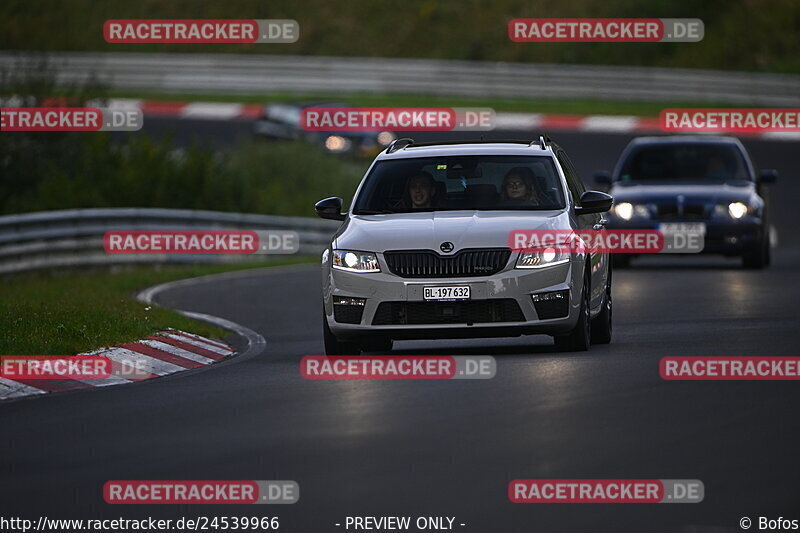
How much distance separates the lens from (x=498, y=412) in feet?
35.0

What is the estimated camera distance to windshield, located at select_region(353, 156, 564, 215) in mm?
14250

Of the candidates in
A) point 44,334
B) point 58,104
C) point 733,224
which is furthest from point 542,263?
point 58,104

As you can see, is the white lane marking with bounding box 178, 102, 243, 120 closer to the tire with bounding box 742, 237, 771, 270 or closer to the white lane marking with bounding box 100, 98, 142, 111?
the white lane marking with bounding box 100, 98, 142, 111

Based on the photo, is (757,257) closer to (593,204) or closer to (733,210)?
(733,210)

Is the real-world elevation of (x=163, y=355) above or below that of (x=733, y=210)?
below

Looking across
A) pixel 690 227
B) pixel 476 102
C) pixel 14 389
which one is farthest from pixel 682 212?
pixel 476 102

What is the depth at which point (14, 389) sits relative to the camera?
12750 millimetres

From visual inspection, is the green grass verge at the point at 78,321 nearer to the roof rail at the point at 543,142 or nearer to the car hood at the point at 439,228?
the car hood at the point at 439,228

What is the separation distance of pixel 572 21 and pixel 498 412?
45.5 m

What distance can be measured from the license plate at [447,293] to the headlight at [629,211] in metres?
10.6

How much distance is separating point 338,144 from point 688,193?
2338 centimetres

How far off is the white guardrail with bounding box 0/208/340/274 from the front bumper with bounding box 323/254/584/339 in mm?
14340

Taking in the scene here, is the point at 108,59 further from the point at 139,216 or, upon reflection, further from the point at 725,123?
the point at 139,216

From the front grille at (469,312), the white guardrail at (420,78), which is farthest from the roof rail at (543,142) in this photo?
the white guardrail at (420,78)
